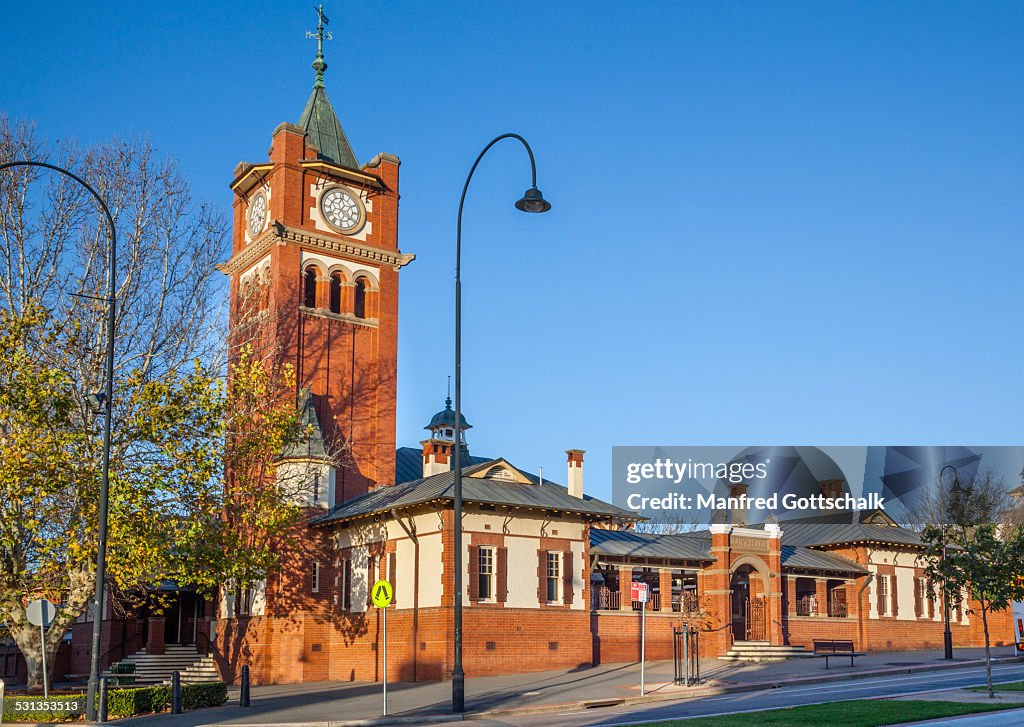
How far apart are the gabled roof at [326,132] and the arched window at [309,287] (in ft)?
17.6

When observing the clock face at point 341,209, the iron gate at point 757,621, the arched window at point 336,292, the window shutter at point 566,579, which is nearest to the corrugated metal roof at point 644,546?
the window shutter at point 566,579

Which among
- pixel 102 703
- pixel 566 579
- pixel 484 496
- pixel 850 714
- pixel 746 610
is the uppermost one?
pixel 484 496

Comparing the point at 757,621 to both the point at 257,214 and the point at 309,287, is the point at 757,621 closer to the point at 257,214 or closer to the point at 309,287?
the point at 309,287

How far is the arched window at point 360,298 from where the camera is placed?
160ft

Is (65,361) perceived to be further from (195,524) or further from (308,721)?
(308,721)

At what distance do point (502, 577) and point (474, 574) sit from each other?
4.23 feet

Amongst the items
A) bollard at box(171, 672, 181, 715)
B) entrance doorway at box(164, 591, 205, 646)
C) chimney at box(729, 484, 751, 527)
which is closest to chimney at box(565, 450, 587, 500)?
chimney at box(729, 484, 751, 527)

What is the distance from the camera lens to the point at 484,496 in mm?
→ 36031

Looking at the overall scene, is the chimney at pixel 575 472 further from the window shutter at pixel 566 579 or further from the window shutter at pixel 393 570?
the window shutter at pixel 393 570

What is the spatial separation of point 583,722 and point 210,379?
13901mm

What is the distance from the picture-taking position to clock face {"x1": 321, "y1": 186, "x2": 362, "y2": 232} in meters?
48.4

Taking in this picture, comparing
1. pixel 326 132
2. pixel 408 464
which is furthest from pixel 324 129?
pixel 408 464

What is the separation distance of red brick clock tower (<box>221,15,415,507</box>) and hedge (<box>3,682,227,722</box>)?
53.6 ft

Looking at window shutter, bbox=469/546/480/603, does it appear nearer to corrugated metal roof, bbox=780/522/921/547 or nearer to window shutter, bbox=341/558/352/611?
window shutter, bbox=341/558/352/611
